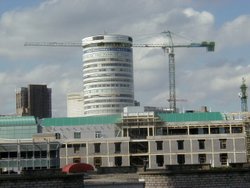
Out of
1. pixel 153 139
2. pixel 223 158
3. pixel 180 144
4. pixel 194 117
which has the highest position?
pixel 194 117

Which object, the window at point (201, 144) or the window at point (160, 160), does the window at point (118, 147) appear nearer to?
the window at point (160, 160)

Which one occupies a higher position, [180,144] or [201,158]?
[180,144]

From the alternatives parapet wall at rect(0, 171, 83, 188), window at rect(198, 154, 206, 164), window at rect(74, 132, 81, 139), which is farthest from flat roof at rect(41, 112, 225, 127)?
parapet wall at rect(0, 171, 83, 188)

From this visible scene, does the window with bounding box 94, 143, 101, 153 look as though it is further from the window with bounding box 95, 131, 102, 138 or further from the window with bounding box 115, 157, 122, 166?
the window with bounding box 95, 131, 102, 138

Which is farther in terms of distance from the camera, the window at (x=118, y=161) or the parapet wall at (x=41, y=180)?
the window at (x=118, y=161)

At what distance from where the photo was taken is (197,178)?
48562 millimetres

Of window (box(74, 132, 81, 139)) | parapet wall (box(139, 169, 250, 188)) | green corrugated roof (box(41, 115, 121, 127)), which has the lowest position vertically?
parapet wall (box(139, 169, 250, 188))

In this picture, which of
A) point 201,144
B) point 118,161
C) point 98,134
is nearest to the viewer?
point 201,144

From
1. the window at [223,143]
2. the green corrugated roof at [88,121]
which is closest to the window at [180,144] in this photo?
the window at [223,143]

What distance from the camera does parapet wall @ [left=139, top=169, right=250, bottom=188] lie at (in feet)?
157

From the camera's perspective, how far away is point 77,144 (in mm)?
154875

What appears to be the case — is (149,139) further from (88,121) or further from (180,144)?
(88,121)

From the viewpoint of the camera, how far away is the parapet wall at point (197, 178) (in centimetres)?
4784

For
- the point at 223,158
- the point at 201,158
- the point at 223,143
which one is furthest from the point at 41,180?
the point at 223,143
